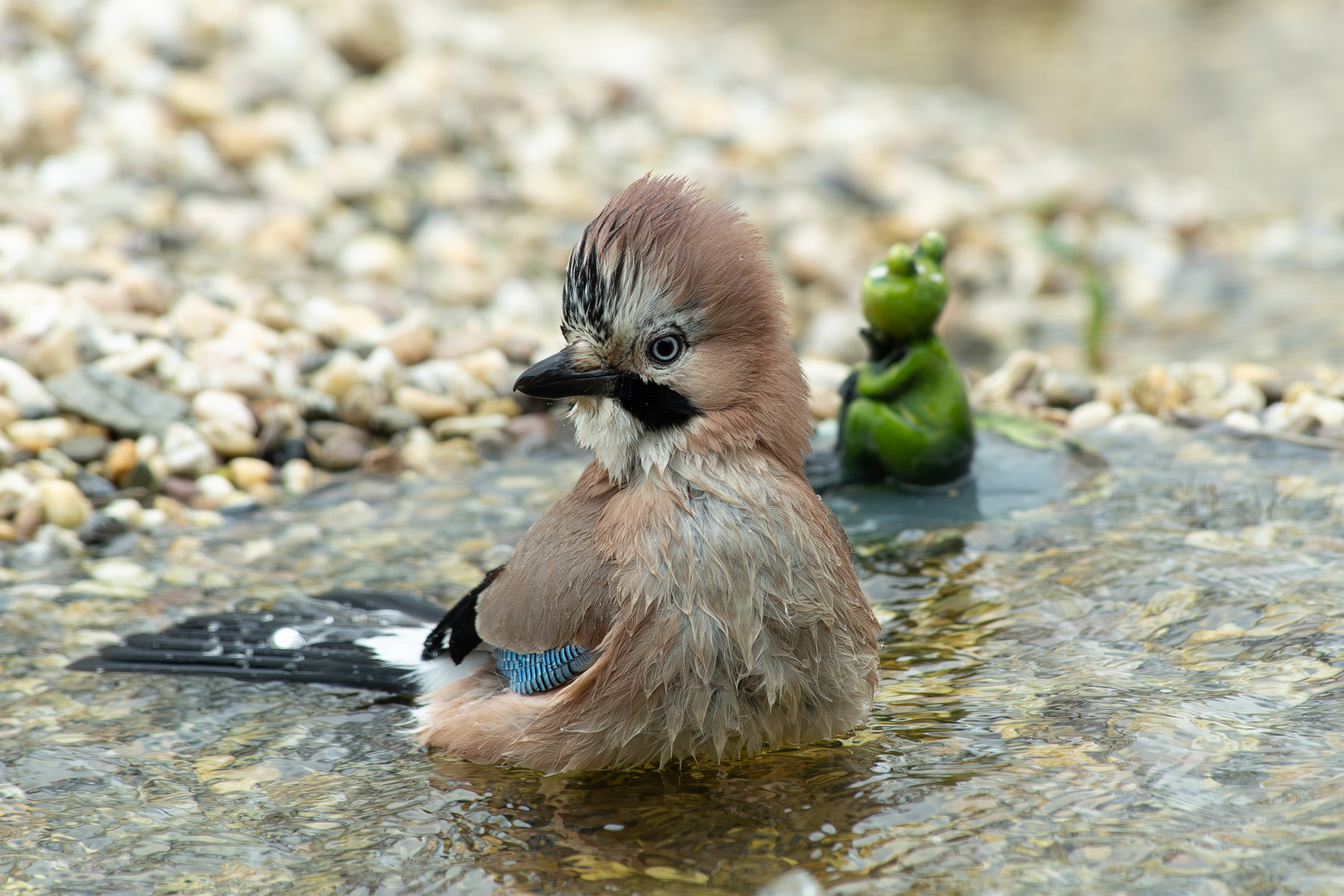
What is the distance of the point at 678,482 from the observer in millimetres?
3332

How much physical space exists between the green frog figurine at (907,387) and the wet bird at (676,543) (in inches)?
58.1

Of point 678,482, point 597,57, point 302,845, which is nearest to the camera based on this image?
point 302,845

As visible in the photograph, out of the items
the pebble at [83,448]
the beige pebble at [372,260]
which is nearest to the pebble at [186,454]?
the pebble at [83,448]

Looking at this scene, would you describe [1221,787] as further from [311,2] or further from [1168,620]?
[311,2]

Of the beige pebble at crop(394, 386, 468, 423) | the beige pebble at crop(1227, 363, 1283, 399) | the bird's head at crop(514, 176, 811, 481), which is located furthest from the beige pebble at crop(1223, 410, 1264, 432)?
the beige pebble at crop(394, 386, 468, 423)

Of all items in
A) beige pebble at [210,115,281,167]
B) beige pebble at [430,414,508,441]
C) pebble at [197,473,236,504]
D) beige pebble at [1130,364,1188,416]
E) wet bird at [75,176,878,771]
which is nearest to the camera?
wet bird at [75,176,878,771]

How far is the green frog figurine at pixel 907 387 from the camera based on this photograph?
191 inches

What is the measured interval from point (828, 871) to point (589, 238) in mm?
1588

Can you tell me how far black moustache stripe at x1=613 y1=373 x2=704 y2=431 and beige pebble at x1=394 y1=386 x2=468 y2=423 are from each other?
3.24 metres

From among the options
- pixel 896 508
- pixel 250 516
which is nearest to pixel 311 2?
pixel 250 516

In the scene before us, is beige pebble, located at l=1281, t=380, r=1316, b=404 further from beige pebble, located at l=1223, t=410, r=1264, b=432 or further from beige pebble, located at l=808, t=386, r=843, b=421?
beige pebble, located at l=808, t=386, r=843, b=421

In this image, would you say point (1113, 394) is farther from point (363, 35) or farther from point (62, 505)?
point (363, 35)

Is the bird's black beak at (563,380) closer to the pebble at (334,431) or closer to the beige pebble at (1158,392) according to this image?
the pebble at (334,431)

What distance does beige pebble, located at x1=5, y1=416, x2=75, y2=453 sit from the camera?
18.6 ft
